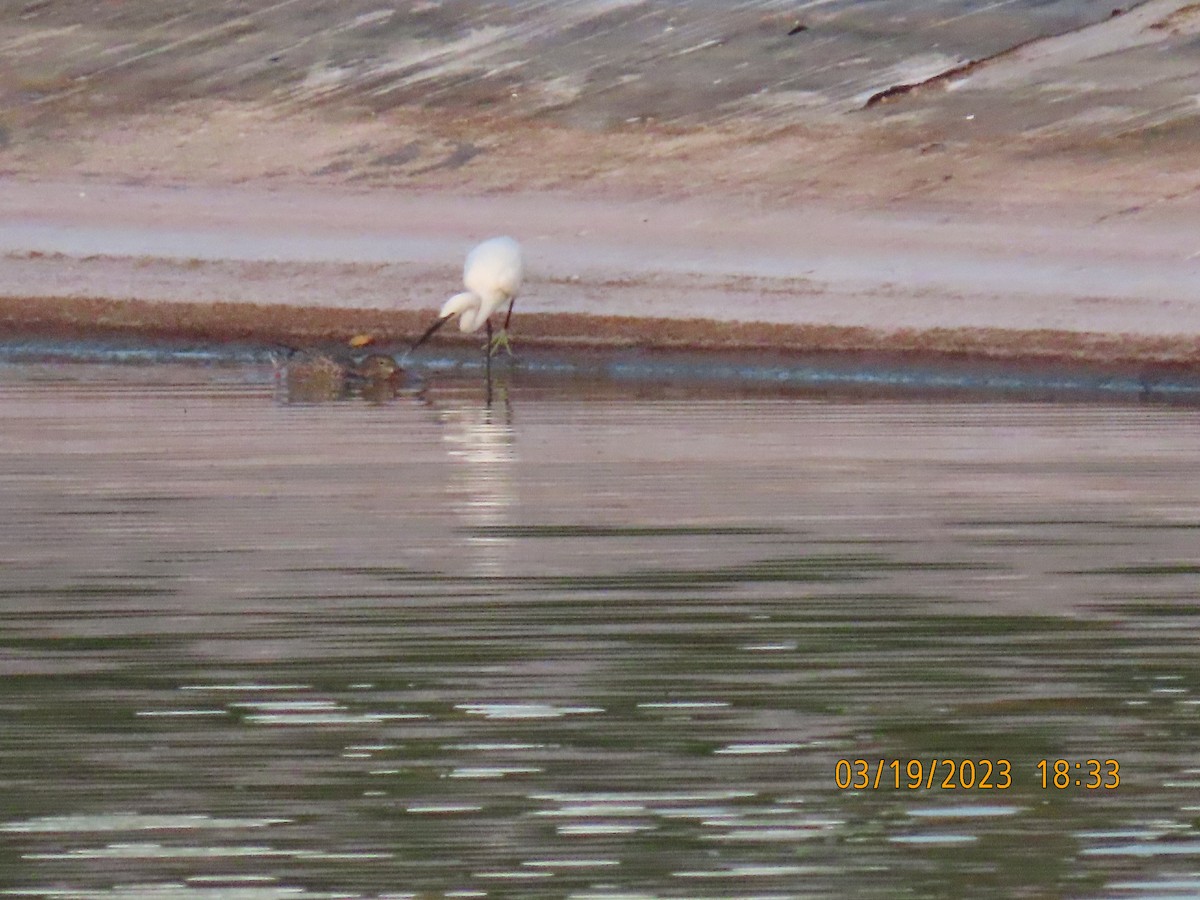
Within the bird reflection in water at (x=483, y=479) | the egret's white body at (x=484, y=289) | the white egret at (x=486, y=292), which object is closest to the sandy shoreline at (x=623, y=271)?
the white egret at (x=486, y=292)

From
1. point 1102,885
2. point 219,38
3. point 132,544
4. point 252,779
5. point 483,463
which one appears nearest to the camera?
point 1102,885

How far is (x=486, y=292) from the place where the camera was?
18.6 meters

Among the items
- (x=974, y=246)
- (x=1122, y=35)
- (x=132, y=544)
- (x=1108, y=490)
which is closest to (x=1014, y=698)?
(x=132, y=544)

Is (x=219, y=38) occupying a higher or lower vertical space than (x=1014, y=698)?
higher

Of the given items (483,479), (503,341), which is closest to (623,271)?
(503,341)

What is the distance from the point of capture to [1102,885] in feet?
15.5

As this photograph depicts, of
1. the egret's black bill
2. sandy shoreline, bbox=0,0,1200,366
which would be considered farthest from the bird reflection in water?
sandy shoreline, bbox=0,0,1200,366

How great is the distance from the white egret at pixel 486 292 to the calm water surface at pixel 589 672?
661 cm

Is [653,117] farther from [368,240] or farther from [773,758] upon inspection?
[773,758]

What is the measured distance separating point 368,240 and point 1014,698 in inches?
601
